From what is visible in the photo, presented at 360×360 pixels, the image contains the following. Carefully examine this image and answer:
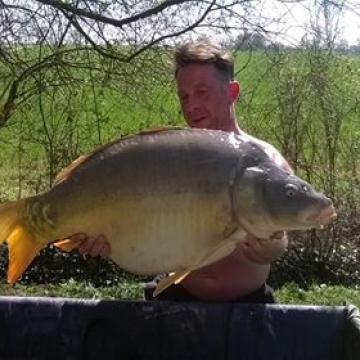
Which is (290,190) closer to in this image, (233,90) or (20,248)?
(233,90)

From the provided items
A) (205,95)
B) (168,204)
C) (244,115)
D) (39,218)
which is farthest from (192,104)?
(244,115)

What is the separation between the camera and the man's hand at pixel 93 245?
2186 mm

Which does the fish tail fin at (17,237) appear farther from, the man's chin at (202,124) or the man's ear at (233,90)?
the man's ear at (233,90)

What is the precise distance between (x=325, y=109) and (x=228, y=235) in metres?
4.53

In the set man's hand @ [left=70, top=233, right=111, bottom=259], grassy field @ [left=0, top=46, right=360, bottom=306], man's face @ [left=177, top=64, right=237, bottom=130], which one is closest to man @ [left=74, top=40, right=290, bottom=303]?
man's face @ [left=177, top=64, right=237, bottom=130]

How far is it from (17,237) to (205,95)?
2.14 feet

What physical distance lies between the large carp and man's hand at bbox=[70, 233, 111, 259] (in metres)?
0.02

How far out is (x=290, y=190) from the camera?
6.86ft

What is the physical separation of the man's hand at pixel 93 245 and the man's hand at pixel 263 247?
333 millimetres

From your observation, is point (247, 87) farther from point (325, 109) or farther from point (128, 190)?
point (128, 190)

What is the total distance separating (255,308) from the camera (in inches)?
98.2

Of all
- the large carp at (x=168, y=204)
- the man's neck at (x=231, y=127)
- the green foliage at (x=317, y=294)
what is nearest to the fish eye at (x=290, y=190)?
the large carp at (x=168, y=204)

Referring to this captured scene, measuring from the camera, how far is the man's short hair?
2473 millimetres

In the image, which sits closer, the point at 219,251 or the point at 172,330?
the point at 219,251
